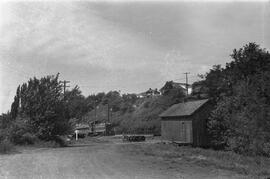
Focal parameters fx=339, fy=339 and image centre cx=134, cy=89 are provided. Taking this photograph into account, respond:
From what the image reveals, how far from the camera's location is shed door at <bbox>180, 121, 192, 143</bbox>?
42.2m

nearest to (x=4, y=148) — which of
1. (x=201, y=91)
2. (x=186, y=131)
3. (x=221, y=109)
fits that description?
(x=221, y=109)

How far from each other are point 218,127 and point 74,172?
25803 millimetres

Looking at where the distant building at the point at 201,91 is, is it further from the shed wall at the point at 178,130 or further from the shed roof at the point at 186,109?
the shed wall at the point at 178,130

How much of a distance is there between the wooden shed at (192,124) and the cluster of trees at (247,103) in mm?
3590

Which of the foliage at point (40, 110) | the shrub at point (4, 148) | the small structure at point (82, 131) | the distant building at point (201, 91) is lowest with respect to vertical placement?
the small structure at point (82, 131)

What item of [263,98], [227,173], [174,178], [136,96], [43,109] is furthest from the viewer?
[136,96]

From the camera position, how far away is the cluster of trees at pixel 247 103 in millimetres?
27406

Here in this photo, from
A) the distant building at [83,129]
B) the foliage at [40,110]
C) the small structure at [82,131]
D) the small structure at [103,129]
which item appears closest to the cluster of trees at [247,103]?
the foliage at [40,110]

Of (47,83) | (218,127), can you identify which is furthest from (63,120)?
(218,127)

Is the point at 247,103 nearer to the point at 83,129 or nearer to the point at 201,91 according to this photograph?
the point at 201,91

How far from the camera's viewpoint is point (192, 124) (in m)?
41.9

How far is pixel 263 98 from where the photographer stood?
2880 cm

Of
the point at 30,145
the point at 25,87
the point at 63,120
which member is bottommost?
the point at 30,145

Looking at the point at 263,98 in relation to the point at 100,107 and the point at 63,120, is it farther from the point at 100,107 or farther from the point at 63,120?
the point at 100,107
